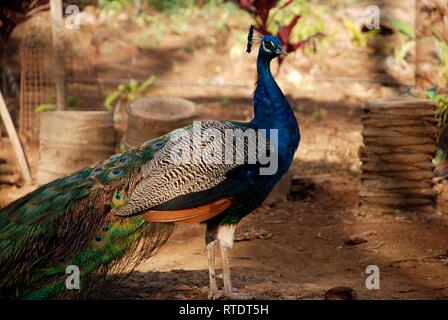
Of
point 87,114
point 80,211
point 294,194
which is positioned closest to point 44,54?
point 87,114

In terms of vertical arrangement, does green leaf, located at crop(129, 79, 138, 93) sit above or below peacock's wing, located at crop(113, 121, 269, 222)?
above

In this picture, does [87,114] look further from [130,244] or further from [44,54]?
[130,244]

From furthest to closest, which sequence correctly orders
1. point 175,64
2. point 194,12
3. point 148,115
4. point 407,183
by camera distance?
1. point 194,12
2. point 175,64
3. point 148,115
4. point 407,183

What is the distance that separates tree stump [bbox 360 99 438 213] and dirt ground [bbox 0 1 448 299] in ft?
0.47

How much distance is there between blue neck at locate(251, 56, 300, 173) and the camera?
473cm

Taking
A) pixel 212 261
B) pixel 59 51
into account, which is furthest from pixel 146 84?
pixel 212 261

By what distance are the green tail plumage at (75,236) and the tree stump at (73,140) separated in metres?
3.08

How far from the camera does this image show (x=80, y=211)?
4.56 metres

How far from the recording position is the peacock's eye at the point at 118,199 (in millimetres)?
4551

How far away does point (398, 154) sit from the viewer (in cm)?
696

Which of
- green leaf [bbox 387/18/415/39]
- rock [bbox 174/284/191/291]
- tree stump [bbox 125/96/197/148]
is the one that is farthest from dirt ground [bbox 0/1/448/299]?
tree stump [bbox 125/96/197/148]

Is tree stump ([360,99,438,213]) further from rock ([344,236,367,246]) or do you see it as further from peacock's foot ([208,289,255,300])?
peacock's foot ([208,289,255,300])

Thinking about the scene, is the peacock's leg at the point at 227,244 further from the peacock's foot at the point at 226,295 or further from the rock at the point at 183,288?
the rock at the point at 183,288
